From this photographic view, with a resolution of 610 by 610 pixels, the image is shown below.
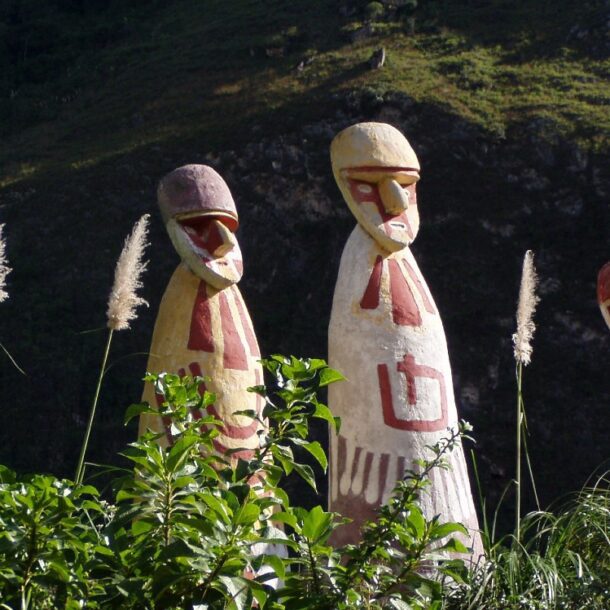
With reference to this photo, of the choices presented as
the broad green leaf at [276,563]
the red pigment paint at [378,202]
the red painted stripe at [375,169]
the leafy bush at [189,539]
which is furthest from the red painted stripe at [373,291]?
the broad green leaf at [276,563]

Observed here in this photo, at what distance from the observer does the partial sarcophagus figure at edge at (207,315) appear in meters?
6.70

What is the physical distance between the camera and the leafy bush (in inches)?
138

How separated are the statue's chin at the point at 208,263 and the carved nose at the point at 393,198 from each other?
2.81ft

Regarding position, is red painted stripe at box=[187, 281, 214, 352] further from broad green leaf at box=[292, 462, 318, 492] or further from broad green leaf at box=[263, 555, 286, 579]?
broad green leaf at box=[263, 555, 286, 579]

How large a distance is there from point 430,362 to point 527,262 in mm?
703

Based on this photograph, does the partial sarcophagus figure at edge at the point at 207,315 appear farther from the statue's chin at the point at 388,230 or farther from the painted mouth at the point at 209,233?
the statue's chin at the point at 388,230

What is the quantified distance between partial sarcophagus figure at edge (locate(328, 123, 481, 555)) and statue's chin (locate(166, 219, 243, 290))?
578 mm

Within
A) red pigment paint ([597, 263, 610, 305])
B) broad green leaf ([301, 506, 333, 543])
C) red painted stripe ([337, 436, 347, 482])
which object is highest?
broad green leaf ([301, 506, 333, 543])

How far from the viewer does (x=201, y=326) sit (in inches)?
271

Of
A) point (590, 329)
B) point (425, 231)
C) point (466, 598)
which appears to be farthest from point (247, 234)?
point (466, 598)

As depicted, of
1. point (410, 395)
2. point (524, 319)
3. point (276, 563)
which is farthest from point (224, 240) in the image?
point (276, 563)

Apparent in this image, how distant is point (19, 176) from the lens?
3659 centimetres

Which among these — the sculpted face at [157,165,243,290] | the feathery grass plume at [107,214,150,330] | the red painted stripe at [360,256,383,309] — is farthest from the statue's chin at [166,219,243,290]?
the feathery grass plume at [107,214,150,330]

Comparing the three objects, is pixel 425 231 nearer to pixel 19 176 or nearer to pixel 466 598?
pixel 19 176
